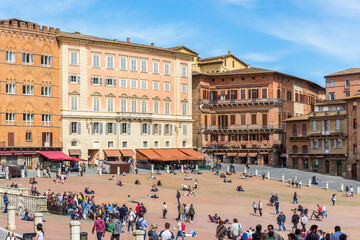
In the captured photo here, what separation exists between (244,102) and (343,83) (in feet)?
69.6

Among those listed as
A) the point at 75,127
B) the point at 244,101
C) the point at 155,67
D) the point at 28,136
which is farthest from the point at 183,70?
the point at 28,136

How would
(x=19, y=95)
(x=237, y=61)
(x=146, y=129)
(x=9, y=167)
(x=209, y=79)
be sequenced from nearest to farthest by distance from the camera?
(x=9, y=167) → (x=19, y=95) → (x=146, y=129) → (x=209, y=79) → (x=237, y=61)

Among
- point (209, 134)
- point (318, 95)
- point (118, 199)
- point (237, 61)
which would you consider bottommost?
point (118, 199)

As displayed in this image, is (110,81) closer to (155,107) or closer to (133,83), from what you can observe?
(133,83)

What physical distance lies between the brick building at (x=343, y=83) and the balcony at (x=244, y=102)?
1579 centimetres

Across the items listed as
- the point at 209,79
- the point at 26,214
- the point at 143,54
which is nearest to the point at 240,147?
the point at 209,79

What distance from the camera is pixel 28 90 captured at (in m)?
60.1

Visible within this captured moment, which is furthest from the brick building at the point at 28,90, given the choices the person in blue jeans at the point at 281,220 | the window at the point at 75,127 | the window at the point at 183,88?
the person in blue jeans at the point at 281,220

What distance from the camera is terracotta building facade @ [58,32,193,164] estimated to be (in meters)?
63.2

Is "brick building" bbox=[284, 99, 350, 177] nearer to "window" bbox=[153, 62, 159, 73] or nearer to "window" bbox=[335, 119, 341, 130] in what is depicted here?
"window" bbox=[335, 119, 341, 130]

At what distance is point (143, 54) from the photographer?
70.4 meters

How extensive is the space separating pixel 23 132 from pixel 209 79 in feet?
109

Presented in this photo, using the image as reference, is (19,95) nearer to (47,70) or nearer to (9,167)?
(47,70)

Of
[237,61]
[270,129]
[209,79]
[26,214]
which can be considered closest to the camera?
[26,214]
